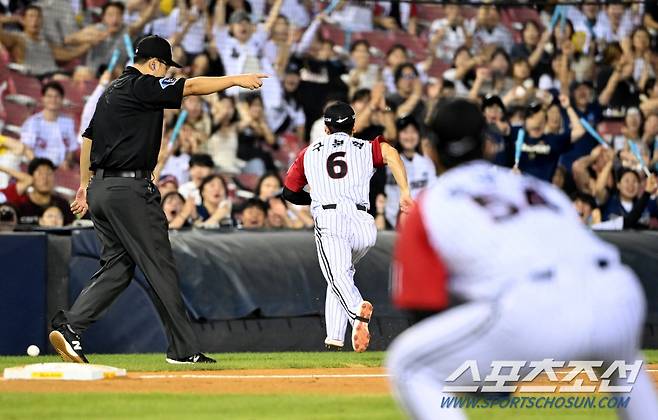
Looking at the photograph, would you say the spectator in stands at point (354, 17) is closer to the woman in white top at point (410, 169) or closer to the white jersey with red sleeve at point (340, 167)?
the woman in white top at point (410, 169)

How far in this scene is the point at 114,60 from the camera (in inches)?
591

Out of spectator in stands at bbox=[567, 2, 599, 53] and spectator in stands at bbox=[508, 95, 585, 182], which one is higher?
spectator in stands at bbox=[567, 2, 599, 53]

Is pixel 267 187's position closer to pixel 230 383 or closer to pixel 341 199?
pixel 341 199

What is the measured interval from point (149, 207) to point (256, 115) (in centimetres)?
643

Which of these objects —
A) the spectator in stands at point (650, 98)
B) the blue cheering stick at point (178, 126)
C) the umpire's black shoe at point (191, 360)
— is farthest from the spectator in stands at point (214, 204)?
the spectator in stands at point (650, 98)

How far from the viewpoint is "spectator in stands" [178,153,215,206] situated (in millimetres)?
13695

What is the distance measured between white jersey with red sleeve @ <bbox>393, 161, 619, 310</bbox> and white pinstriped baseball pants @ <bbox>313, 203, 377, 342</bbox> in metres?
5.84

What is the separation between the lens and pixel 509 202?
4168 mm

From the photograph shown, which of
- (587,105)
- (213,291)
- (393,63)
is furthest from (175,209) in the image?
(587,105)

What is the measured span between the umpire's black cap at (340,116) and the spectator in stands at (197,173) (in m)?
3.50

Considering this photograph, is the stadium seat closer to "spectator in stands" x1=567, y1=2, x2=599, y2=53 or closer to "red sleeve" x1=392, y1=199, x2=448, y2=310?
"spectator in stands" x1=567, y1=2, x2=599, y2=53

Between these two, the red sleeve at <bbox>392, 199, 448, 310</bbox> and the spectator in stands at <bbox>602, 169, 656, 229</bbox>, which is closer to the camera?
the red sleeve at <bbox>392, 199, 448, 310</bbox>

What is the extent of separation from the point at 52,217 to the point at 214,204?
1.73 meters

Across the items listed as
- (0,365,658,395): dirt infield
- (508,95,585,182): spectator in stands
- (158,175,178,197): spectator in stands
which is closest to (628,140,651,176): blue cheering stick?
(508,95,585,182): spectator in stands
